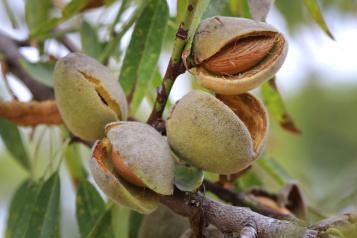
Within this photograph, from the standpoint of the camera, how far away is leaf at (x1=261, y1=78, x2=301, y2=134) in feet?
5.33

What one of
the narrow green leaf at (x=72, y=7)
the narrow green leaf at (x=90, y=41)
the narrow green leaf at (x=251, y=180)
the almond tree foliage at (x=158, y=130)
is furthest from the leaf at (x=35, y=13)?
the narrow green leaf at (x=251, y=180)

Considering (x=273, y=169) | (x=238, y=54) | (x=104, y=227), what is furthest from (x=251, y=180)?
(x=238, y=54)

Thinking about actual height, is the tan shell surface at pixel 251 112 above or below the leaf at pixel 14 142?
above

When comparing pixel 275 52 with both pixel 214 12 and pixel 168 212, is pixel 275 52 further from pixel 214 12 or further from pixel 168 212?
pixel 168 212

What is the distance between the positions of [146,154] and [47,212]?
420 mm

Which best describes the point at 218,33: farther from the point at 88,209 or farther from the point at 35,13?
the point at 35,13

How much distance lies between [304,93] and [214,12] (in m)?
1.48

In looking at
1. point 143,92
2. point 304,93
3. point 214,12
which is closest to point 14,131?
point 143,92

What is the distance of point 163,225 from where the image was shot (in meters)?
1.45

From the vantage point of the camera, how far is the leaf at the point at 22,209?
1481 millimetres

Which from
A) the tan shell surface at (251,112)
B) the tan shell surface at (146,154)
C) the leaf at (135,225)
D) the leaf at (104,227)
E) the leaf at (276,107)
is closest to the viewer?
the tan shell surface at (146,154)

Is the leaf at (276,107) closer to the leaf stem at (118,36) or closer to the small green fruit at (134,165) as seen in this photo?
the leaf stem at (118,36)

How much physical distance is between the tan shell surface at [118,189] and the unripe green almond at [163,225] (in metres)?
0.23

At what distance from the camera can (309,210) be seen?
1.58 metres
